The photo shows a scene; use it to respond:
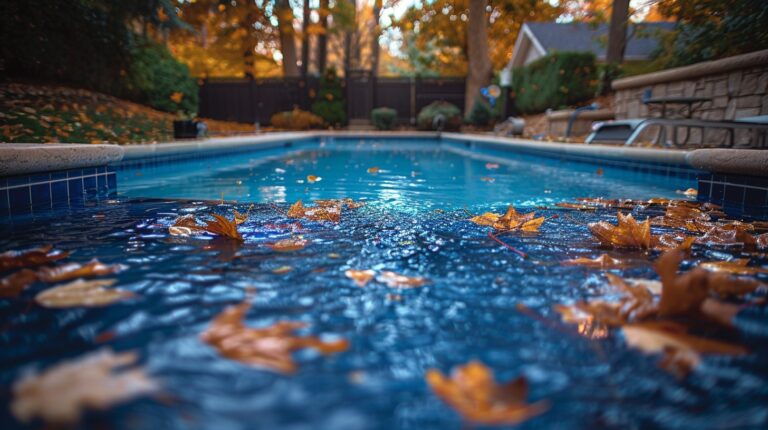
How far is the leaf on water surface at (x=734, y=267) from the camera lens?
1542 mm

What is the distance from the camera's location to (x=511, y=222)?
237cm

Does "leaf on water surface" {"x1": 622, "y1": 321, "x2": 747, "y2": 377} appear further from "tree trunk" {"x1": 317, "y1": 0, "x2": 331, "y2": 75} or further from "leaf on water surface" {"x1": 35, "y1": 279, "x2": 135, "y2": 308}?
"tree trunk" {"x1": 317, "y1": 0, "x2": 331, "y2": 75}

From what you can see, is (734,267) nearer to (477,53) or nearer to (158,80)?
(158,80)

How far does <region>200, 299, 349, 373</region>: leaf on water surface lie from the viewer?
0.96 m

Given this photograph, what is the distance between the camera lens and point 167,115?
11.8 m

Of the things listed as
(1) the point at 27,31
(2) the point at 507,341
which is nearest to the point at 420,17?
(1) the point at 27,31

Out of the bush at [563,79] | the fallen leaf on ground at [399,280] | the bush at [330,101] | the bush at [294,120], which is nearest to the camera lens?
the fallen leaf on ground at [399,280]

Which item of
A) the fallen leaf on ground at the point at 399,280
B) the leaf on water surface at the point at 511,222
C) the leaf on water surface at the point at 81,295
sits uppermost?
the leaf on water surface at the point at 511,222

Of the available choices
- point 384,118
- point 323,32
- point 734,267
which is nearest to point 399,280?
point 734,267

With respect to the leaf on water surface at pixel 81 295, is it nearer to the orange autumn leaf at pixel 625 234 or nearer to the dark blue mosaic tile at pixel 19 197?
the dark blue mosaic tile at pixel 19 197

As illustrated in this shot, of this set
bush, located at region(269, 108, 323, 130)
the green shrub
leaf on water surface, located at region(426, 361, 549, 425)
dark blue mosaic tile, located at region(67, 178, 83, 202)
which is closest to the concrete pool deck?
dark blue mosaic tile, located at region(67, 178, 83, 202)

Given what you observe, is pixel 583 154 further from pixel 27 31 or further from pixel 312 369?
pixel 27 31

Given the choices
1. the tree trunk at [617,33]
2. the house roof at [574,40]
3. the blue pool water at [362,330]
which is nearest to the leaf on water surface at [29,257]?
the blue pool water at [362,330]

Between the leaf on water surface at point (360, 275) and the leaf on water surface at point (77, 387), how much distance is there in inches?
26.8
